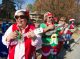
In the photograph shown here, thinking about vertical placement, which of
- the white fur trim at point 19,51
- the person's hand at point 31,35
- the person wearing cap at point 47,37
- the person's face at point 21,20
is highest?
the person's face at point 21,20

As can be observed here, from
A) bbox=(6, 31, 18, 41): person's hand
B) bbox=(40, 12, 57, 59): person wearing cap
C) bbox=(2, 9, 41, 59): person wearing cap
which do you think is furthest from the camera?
bbox=(40, 12, 57, 59): person wearing cap

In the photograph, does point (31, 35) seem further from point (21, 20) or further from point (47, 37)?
point (47, 37)

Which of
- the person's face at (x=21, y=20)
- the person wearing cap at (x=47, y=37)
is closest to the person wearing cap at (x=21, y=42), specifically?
the person's face at (x=21, y=20)

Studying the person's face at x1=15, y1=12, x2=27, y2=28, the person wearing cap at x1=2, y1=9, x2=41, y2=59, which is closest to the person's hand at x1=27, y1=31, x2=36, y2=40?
the person wearing cap at x1=2, y1=9, x2=41, y2=59

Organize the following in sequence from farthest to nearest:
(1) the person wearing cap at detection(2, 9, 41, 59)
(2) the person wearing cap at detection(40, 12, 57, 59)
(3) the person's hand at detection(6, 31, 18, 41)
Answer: (2) the person wearing cap at detection(40, 12, 57, 59), (1) the person wearing cap at detection(2, 9, 41, 59), (3) the person's hand at detection(6, 31, 18, 41)

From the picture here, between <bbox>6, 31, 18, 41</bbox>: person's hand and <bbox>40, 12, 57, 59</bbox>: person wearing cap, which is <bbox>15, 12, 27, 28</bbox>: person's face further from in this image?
<bbox>40, 12, 57, 59</bbox>: person wearing cap

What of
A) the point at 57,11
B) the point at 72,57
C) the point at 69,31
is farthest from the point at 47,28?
the point at 57,11

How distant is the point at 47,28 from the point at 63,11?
136 ft

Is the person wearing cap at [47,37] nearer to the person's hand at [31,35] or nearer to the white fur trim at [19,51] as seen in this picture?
the white fur trim at [19,51]

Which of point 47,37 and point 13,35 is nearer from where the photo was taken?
point 13,35

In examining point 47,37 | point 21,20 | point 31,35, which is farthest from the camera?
point 47,37

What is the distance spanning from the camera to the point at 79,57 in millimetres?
12219

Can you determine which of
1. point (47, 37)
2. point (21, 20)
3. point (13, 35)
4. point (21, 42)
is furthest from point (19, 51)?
point (47, 37)

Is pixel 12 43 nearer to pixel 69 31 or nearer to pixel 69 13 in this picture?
pixel 69 31
